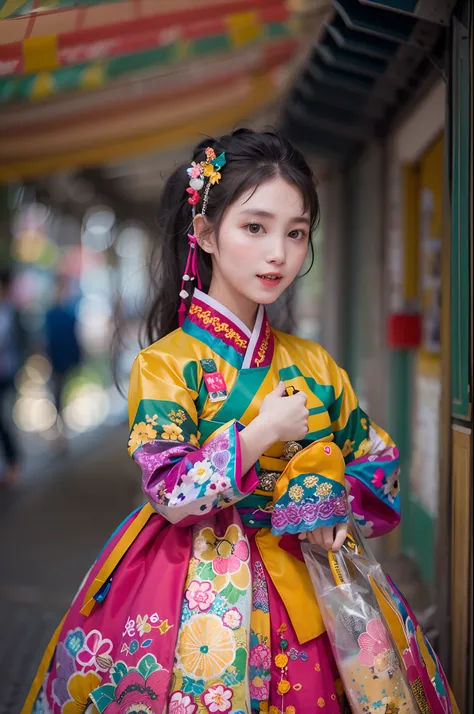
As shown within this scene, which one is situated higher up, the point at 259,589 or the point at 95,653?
the point at 259,589

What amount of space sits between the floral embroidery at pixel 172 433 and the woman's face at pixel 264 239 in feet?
1.27

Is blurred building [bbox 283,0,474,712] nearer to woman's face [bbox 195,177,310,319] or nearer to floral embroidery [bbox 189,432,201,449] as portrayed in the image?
woman's face [bbox 195,177,310,319]

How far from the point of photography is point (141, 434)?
1.73 m

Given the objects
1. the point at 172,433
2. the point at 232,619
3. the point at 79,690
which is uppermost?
the point at 172,433

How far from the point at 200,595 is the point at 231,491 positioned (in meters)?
0.28

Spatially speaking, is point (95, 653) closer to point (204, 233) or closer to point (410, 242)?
point (204, 233)

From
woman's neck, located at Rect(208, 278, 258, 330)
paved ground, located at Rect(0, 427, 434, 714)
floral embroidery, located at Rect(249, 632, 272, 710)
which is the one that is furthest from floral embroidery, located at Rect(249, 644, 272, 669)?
paved ground, located at Rect(0, 427, 434, 714)

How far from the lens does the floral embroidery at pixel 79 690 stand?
69.8 inches

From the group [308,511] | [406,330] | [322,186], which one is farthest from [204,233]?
[322,186]

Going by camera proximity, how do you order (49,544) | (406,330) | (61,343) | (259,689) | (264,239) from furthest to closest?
(61,343) → (49,544) → (406,330) → (264,239) → (259,689)

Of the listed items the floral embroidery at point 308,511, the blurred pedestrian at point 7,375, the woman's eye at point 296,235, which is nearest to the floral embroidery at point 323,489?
the floral embroidery at point 308,511

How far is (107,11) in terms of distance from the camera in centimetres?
257

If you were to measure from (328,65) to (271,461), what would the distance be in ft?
8.54

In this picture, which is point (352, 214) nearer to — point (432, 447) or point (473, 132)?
point (432, 447)
